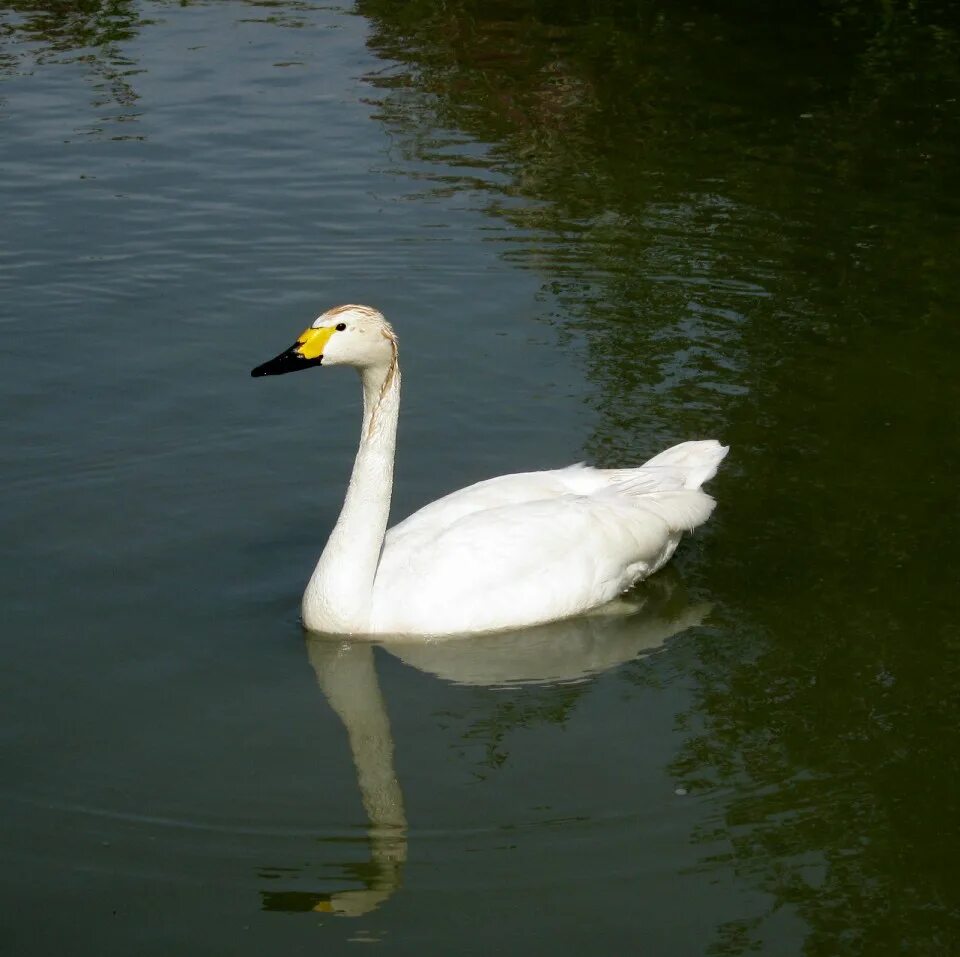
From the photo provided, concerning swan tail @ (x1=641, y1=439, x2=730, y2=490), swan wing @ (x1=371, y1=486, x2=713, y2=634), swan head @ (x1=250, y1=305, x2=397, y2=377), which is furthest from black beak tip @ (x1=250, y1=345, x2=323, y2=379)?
swan tail @ (x1=641, y1=439, x2=730, y2=490)

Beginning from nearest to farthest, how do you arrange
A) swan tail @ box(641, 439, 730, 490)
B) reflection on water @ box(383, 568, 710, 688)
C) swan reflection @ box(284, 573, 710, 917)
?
swan reflection @ box(284, 573, 710, 917)
reflection on water @ box(383, 568, 710, 688)
swan tail @ box(641, 439, 730, 490)

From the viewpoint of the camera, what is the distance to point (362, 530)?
337 inches

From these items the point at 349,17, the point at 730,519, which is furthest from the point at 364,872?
the point at 349,17

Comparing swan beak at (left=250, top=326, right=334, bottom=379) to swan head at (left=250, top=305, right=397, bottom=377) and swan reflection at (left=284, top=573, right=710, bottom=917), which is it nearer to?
swan head at (left=250, top=305, right=397, bottom=377)

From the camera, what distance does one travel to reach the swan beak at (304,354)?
26.9ft

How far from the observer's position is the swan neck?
8.51m

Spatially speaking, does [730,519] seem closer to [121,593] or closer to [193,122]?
[121,593]

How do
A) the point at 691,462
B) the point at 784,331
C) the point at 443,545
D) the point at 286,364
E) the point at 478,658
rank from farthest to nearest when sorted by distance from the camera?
the point at 784,331
the point at 691,462
the point at 443,545
the point at 478,658
the point at 286,364

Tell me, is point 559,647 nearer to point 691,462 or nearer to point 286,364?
point 691,462

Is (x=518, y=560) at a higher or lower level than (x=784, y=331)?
higher

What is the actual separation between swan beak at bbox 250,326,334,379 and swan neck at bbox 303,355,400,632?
1.13 feet

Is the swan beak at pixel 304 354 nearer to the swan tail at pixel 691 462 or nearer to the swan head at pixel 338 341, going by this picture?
the swan head at pixel 338 341

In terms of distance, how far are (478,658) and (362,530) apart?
91cm

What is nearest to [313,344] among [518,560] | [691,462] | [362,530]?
[362,530]
